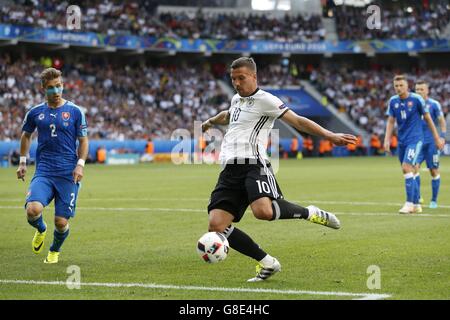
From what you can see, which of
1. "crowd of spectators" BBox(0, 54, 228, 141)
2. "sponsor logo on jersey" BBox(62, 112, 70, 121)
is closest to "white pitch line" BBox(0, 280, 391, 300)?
"sponsor logo on jersey" BBox(62, 112, 70, 121)

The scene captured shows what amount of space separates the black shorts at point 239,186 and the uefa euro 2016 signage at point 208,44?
4323cm

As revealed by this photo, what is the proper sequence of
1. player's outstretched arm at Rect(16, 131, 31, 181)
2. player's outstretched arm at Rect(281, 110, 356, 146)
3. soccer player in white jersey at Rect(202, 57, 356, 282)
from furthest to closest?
player's outstretched arm at Rect(16, 131, 31, 181)
soccer player in white jersey at Rect(202, 57, 356, 282)
player's outstretched arm at Rect(281, 110, 356, 146)

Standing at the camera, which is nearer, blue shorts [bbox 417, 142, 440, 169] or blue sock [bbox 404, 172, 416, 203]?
blue sock [bbox 404, 172, 416, 203]

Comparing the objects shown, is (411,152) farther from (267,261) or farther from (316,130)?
(267,261)

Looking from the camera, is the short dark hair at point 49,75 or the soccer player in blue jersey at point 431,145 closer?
the short dark hair at point 49,75

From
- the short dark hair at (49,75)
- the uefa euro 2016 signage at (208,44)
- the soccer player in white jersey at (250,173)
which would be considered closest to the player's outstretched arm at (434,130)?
the soccer player in white jersey at (250,173)

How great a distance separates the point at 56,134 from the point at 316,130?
339 centimetres

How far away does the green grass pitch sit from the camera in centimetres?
812

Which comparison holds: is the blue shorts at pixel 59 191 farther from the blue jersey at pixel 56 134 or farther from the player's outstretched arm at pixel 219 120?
the player's outstretched arm at pixel 219 120

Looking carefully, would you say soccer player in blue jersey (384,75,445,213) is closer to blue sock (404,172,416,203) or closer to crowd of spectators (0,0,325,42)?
blue sock (404,172,416,203)

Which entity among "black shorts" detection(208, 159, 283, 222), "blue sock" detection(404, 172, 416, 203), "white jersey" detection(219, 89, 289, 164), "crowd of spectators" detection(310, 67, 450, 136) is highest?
"white jersey" detection(219, 89, 289, 164)

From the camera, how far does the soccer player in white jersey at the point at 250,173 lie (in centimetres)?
885

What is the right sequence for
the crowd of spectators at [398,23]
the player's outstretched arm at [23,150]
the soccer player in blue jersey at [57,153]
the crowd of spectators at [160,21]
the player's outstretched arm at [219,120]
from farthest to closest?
the crowd of spectators at [398,23]
the crowd of spectators at [160,21]
the player's outstretched arm at [23,150]
the soccer player in blue jersey at [57,153]
the player's outstretched arm at [219,120]

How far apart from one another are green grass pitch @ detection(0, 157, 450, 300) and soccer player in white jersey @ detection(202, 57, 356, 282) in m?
0.44
